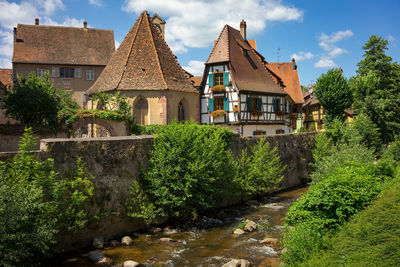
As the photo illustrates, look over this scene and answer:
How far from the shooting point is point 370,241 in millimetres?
A: 7184

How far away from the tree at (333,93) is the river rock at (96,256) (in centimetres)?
2555

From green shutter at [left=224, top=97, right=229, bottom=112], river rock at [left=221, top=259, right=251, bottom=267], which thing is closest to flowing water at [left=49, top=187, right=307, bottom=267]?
river rock at [left=221, top=259, right=251, bottom=267]

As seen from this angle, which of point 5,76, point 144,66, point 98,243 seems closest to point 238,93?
point 144,66

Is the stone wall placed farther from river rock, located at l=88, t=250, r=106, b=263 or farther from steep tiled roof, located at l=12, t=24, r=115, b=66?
steep tiled roof, located at l=12, t=24, r=115, b=66

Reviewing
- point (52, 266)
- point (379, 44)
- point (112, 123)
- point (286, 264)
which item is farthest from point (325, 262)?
point (379, 44)

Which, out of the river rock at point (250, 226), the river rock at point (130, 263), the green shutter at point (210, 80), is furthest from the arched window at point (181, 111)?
the river rock at point (130, 263)

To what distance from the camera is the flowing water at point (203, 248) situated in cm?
1007

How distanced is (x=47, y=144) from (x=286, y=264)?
25.7ft

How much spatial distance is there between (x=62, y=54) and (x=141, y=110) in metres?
17.3

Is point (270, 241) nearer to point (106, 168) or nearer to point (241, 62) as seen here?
point (106, 168)

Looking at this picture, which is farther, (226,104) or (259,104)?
(259,104)

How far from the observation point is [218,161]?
14930mm

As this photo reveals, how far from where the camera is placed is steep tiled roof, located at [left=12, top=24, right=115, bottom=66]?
1387 inches

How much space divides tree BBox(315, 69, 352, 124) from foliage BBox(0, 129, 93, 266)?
2477cm
